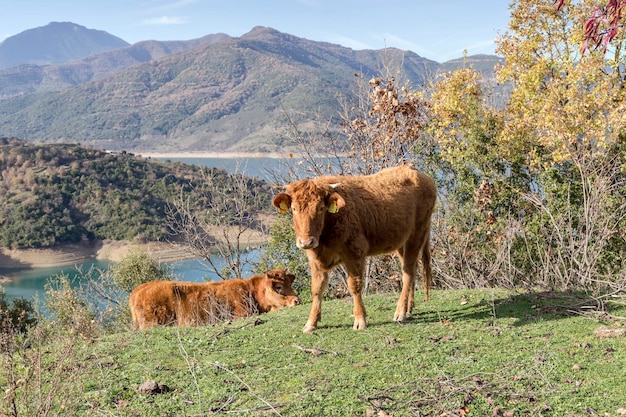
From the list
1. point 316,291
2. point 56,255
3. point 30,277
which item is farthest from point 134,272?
point 56,255

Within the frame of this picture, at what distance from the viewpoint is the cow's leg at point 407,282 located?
711cm

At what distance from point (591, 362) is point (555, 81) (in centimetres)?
1371

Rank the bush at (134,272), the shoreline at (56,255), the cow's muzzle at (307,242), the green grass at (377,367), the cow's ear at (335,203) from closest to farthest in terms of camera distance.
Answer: the green grass at (377,367), the cow's muzzle at (307,242), the cow's ear at (335,203), the bush at (134,272), the shoreline at (56,255)

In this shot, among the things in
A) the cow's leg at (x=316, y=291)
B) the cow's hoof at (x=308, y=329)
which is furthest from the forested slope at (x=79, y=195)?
the cow's hoof at (x=308, y=329)

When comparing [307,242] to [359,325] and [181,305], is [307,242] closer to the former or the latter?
[359,325]

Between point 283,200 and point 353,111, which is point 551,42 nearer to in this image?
point 353,111

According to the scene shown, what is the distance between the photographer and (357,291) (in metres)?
6.73

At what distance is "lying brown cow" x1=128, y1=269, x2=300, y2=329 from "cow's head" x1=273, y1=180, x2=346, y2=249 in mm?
3560

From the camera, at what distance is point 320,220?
6.44 m

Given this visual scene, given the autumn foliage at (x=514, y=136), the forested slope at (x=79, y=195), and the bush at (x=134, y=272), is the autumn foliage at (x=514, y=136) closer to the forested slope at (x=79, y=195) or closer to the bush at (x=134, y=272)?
the bush at (x=134, y=272)

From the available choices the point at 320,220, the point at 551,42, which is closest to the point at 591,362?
the point at 320,220

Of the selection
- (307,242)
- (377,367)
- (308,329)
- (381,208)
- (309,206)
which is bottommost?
(308,329)

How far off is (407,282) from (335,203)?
182cm

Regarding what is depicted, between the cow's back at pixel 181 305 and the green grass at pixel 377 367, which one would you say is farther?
the cow's back at pixel 181 305
